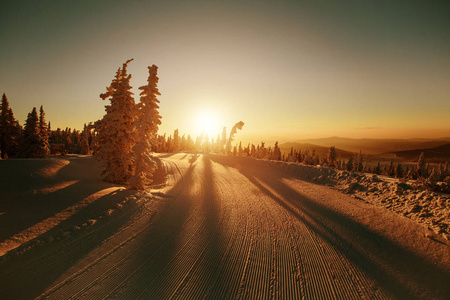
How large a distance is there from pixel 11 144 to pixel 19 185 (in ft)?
105

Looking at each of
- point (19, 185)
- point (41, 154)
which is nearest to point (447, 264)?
point (19, 185)

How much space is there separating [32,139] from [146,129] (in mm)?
27430

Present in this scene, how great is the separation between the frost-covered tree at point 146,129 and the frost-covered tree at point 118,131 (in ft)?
5.65

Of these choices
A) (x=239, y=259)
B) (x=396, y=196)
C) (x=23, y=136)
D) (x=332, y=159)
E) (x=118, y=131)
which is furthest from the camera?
(x=332, y=159)

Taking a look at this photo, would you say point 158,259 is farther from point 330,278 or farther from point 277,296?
point 330,278

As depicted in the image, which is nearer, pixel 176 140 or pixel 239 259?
pixel 239 259

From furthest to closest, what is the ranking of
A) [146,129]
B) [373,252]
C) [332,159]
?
1. [332,159]
2. [146,129]
3. [373,252]

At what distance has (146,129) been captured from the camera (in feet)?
50.0

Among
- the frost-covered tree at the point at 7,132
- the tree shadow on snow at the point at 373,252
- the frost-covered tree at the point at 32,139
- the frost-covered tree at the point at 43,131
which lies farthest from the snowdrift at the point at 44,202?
the frost-covered tree at the point at 7,132

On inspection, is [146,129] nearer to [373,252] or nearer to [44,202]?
[44,202]

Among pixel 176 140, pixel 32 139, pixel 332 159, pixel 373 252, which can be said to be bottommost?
pixel 373 252

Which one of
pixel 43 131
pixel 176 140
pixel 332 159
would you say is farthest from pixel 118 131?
pixel 176 140

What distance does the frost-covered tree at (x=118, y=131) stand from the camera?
16.2m

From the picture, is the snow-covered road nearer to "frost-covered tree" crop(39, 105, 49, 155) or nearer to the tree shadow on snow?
the tree shadow on snow
